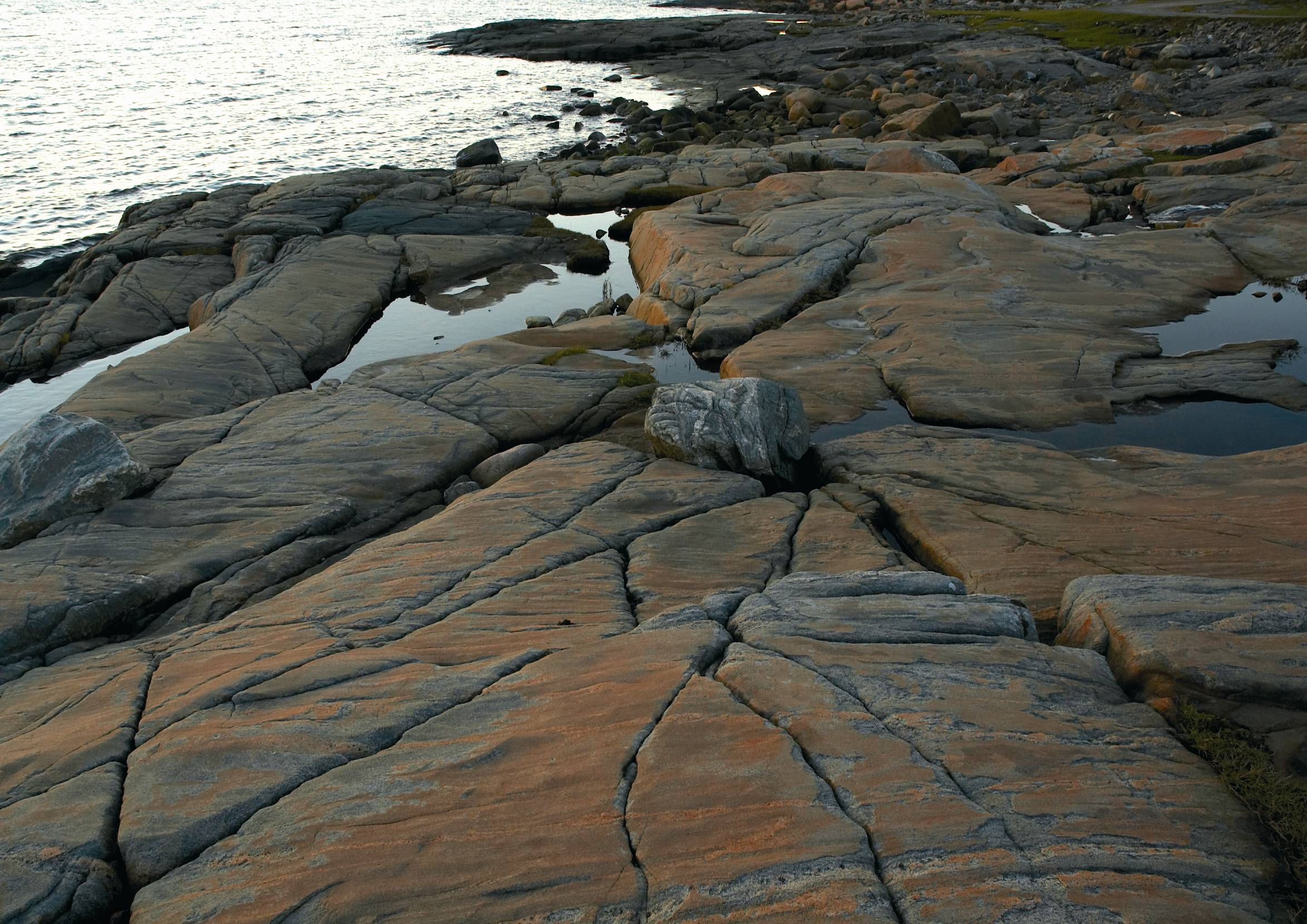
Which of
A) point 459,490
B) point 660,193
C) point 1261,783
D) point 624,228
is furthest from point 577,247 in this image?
point 1261,783

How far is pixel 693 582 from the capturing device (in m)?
10.9

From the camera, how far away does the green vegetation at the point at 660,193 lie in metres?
36.0

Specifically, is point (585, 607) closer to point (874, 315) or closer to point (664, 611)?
point (664, 611)

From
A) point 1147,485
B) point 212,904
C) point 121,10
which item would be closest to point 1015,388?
point 1147,485

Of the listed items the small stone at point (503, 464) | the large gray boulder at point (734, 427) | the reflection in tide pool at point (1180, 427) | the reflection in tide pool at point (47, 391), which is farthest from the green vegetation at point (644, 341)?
the reflection in tide pool at point (47, 391)

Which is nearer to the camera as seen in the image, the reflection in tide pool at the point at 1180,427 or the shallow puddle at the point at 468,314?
the reflection in tide pool at the point at 1180,427

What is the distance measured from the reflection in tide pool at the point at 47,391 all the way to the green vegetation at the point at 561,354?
36.6ft

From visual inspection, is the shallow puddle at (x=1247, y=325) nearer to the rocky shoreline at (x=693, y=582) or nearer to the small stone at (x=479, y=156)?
the rocky shoreline at (x=693, y=582)

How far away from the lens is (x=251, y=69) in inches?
3204

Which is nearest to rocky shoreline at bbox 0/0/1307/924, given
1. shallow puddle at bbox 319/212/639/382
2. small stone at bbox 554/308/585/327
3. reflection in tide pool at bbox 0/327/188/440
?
shallow puddle at bbox 319/212/639/382

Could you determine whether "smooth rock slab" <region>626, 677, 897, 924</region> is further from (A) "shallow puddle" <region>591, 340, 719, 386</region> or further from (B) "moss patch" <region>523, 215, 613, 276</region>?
(B) "moss patch" <region>523, 215, 613, 276</region>

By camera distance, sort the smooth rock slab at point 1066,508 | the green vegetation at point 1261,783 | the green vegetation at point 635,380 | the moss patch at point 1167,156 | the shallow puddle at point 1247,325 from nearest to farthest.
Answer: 1. the green vegetation at point 1261,783
2. the smooth rock slab at point 1066,508
3. the green vegetation at point 635,380
4. the shallow puddle at point 1247,325
5. the moss patch at point 1167,156

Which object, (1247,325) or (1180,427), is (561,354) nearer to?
(1180,427)

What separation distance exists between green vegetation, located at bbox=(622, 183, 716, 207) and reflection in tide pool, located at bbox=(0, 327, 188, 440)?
1833 cm
